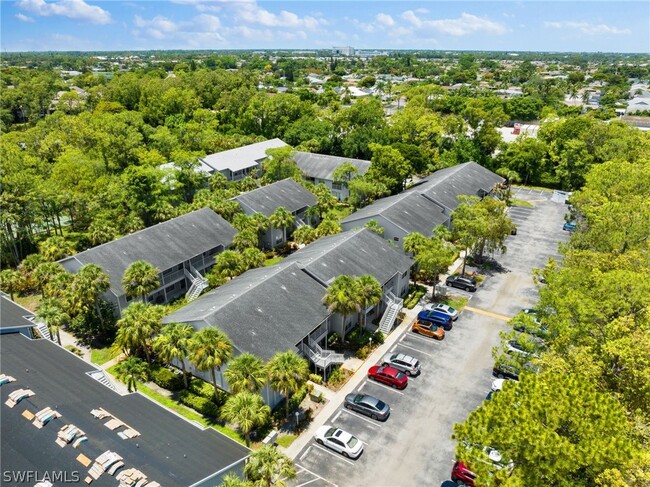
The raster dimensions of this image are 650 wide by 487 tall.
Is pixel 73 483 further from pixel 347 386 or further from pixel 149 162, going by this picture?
pixel 149 162

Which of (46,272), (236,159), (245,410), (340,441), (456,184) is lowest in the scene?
(340,441)

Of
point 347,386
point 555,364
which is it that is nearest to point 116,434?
point 347,386

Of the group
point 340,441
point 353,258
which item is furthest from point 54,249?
point 340,441

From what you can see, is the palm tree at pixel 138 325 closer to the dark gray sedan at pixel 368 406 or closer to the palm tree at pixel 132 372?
the palm tree at pixel 132 372

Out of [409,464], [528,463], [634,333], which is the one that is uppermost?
[634,333]

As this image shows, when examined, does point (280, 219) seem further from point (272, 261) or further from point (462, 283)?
point (462, 283)

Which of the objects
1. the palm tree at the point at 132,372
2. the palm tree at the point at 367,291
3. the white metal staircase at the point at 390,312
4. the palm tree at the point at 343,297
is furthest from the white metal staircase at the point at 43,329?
the white metal staircase at the point at 390,312
